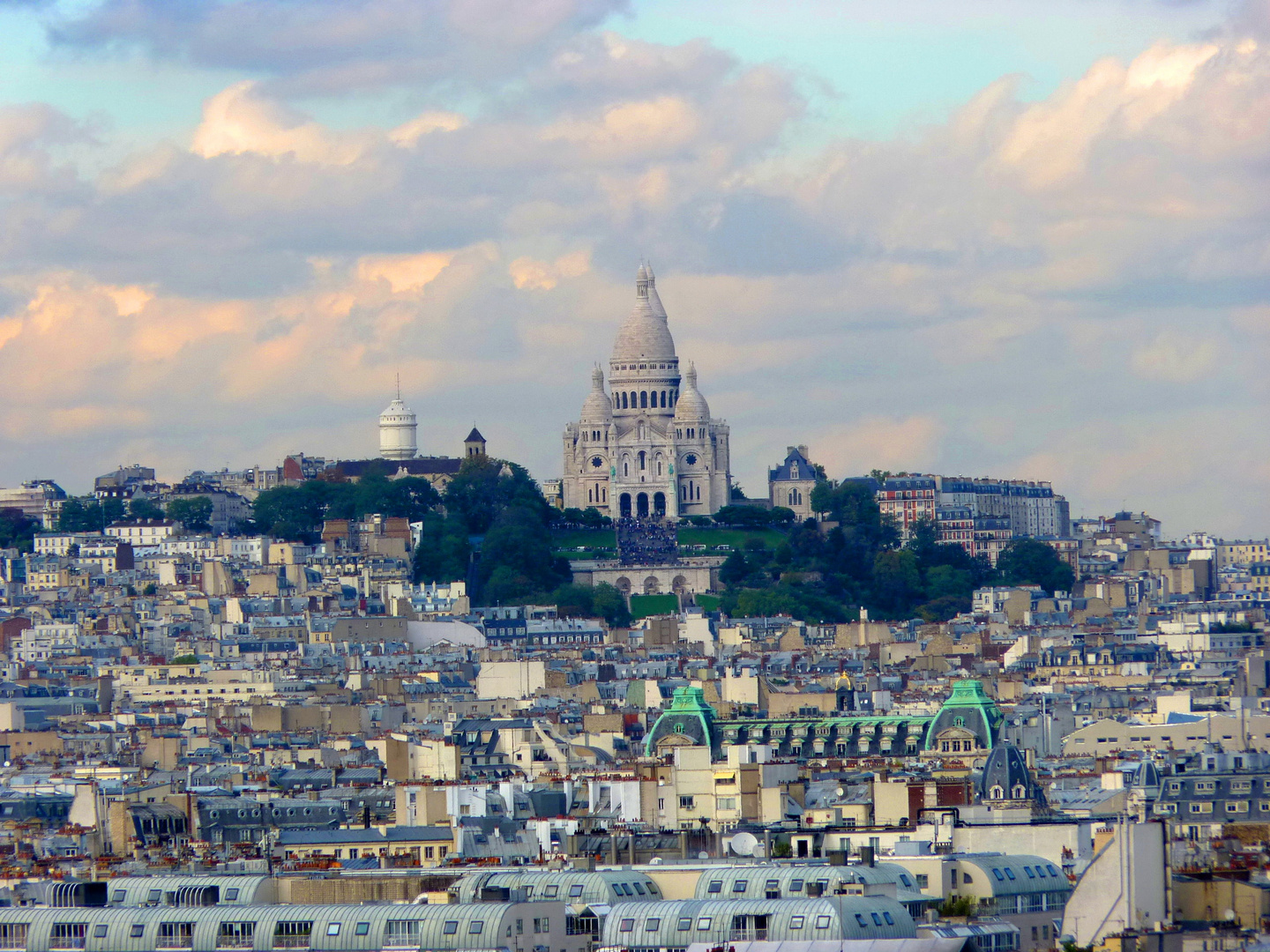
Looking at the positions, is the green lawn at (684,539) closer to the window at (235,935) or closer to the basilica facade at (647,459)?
the basilica facade at (647,459)

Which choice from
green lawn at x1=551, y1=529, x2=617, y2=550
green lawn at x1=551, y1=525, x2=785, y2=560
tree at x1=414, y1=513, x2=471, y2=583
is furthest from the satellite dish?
green lawn at x1=551, y1=529, x2=617, y2=550

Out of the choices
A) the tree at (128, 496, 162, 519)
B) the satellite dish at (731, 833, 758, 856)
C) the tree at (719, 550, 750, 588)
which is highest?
the tree at (128, 496, 162, 519)

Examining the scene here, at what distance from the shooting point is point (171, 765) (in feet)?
286

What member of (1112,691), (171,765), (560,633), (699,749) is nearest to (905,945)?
(699,749)

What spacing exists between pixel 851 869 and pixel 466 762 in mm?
37050

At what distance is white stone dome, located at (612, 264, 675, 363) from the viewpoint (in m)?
195

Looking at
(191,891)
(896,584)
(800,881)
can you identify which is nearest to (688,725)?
(191,891)

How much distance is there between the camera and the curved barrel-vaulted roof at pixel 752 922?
128 ft

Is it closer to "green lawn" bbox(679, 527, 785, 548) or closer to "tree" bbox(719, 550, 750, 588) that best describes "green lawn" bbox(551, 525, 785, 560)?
"green lawn" bbox(679, 527, 785, 548)

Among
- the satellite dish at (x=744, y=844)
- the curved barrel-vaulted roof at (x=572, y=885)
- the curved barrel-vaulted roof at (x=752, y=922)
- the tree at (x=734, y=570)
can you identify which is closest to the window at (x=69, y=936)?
the curved barrel-vaulted roof at (x=572, y=885)

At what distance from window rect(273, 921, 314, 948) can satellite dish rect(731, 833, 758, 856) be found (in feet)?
29.6

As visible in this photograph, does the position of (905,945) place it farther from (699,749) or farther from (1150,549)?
(1150,549)

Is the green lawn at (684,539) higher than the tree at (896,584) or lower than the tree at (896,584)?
higher

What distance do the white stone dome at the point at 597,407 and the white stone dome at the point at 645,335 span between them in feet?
12.2
